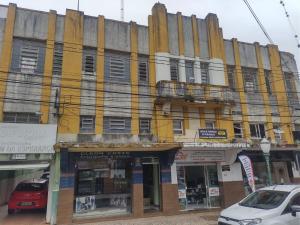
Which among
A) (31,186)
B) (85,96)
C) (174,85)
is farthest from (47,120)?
(174,85)

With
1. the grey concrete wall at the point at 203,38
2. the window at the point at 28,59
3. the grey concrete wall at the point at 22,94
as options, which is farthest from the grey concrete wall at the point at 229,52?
the grey concrete wall at the point at 22,94

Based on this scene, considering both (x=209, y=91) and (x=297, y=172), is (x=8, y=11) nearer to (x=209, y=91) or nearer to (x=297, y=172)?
(x=209, y=91)

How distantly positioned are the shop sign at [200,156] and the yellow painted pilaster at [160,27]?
6.64m

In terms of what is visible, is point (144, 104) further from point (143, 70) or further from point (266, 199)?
point (266, 199)

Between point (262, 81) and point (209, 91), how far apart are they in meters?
5.18

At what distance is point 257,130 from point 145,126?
7.95 metres

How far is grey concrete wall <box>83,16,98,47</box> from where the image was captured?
16422 mm

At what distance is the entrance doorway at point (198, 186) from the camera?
16.0m

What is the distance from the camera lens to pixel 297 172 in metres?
18.7

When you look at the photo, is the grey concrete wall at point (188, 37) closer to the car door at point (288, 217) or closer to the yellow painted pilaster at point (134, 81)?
the yellow painted pilaster at point (134, 81)

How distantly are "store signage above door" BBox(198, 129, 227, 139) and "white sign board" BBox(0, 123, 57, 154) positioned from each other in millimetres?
7792

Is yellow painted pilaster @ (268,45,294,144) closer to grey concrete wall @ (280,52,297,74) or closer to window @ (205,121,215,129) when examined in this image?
grey concrete wall @ (280,52,297,74)

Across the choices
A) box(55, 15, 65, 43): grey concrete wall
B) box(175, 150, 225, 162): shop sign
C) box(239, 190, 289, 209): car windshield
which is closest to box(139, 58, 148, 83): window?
box(55, 15, 65, 43): grey concrete wall

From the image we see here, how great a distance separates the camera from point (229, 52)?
64.3ft
